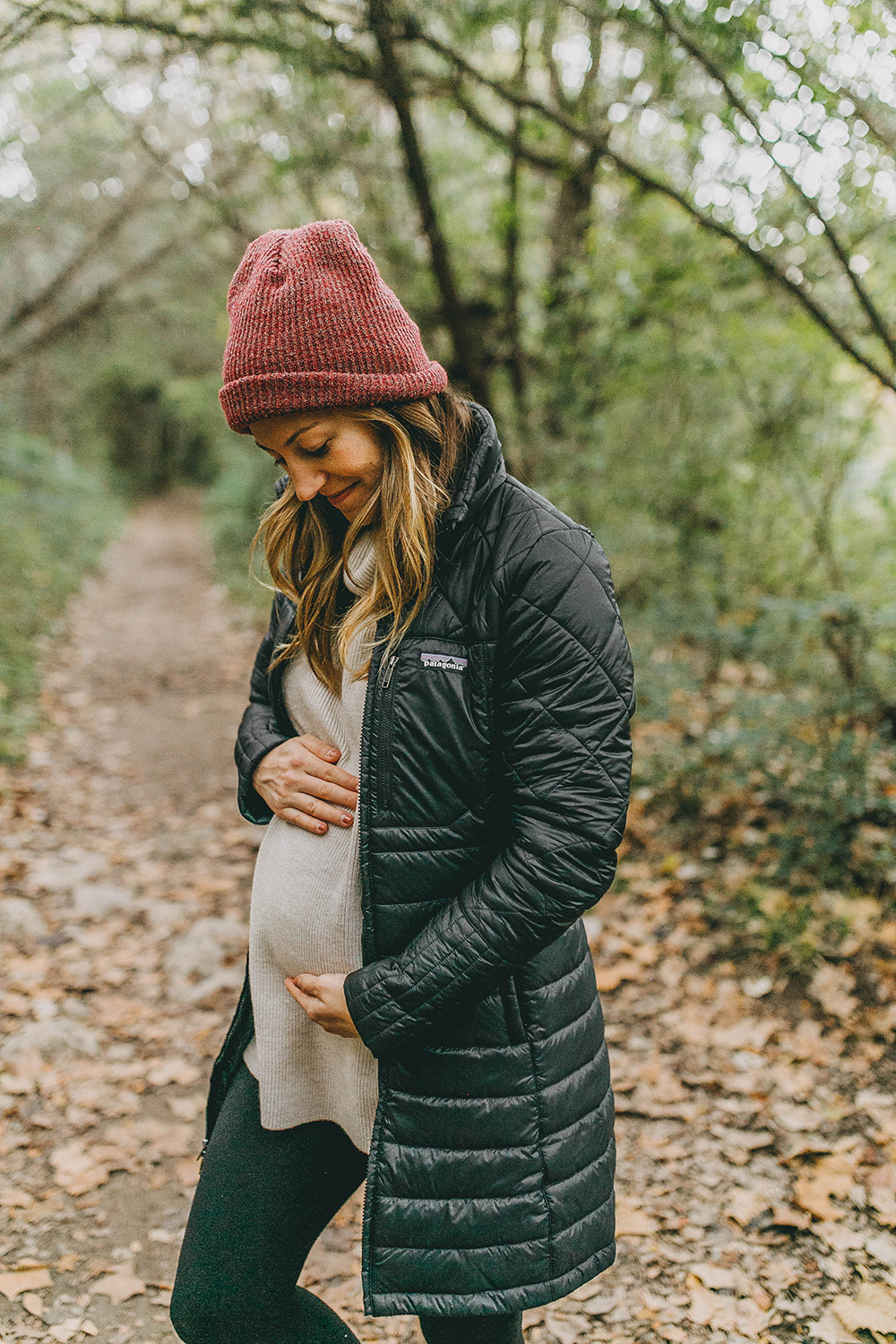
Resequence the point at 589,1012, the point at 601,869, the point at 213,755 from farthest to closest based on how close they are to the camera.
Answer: the point at 213,755 → the point at 589,1012 → the point at 601,869

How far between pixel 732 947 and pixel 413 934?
2897 mm

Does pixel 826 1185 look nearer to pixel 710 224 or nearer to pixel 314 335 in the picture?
pixel 314 335

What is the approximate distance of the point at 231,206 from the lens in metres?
6.12

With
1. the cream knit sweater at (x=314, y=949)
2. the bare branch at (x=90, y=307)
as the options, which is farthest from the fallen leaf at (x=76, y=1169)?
the bare branch at (x=90, y=307)

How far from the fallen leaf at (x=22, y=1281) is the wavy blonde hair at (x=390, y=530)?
2202 millimetres

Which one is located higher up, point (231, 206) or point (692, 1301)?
point (231, 206)

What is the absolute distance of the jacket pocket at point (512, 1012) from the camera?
1600 mm

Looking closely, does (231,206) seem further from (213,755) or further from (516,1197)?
(516,1197)

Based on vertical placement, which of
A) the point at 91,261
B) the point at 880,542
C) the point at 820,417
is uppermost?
the point at 91,261

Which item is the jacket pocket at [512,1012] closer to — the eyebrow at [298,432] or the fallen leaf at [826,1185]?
the eyebrow at [298,432]

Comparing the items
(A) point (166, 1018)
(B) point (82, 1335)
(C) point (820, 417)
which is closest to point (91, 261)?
(C) point (820, 417)

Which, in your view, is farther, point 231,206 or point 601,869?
point 231,206

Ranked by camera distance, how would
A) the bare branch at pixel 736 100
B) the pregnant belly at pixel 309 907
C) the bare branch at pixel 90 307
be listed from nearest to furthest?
the pregnant belly at pixel 309 907 → the bare branch at pixel 736 100 → the bare branch at pixel 90 307

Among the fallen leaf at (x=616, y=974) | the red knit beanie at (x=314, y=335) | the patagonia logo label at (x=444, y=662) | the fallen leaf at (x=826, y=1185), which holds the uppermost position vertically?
the red knit beanie at (x=314, y=335)
